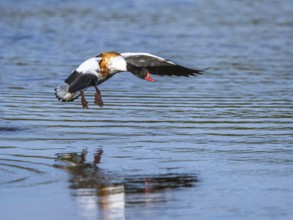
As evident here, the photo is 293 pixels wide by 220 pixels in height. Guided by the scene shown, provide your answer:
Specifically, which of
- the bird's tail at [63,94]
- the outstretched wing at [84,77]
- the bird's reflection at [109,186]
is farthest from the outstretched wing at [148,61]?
the bird's reflection at [109,186]

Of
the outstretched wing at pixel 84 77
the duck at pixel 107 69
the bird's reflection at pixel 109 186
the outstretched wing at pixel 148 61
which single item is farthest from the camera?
the outstretched wing at pixel 148 61

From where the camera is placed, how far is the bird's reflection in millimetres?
8195

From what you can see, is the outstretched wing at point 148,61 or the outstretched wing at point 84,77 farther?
the outstretched wing at point 148,61

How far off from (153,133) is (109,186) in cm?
279

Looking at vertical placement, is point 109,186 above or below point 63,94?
below

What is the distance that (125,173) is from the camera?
9539 mm

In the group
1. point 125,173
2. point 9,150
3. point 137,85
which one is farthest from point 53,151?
point 137,85

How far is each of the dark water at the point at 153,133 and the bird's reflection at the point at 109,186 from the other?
0.01 meters

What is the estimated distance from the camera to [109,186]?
9.00 m

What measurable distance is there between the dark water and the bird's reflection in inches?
0.5

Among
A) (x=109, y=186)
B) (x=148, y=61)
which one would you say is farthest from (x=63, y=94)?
(x=109, y=186)

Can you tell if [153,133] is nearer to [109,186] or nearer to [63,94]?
[63,94]

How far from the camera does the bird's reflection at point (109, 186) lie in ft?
26.9

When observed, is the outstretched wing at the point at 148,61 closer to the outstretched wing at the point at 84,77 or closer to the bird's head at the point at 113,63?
the bird's head at the point at 113,63
